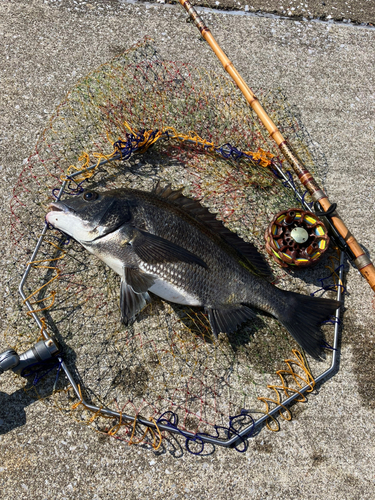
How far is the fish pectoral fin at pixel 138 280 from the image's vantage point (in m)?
3.55

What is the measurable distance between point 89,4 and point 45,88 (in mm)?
1944

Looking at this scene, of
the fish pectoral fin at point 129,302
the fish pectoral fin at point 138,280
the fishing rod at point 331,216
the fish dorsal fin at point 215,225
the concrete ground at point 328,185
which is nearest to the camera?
the concrete ground at point 328,185

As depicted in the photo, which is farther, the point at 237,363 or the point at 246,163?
the point at 246,163

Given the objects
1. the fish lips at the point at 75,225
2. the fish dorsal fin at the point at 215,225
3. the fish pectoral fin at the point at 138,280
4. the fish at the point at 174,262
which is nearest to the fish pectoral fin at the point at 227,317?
the fish at the point at 174,262

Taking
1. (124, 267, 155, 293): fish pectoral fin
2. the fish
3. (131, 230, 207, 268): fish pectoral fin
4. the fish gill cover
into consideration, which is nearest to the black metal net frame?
the fish gill cover

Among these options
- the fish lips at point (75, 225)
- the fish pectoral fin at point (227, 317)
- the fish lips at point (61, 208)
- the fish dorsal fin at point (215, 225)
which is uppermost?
the fish lips at point (61, 208)

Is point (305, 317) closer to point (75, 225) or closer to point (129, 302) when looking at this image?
point (129, 302)

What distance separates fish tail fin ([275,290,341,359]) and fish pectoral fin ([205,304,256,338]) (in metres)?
0.34

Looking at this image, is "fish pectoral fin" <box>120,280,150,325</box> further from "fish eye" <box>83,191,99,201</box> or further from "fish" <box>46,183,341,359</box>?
"fish eye" <box>83,191,99,201</box>

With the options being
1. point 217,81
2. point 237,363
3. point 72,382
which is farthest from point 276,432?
point 217,81

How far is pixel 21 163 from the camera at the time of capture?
468 centimetres

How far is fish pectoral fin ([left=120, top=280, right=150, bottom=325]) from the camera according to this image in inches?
144

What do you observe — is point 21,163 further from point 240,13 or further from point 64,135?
point 240,13

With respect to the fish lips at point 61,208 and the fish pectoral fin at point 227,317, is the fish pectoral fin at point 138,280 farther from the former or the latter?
the fish lips at point 61,208
